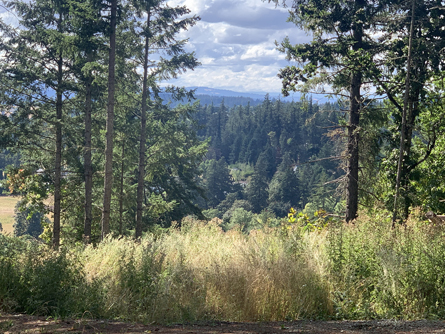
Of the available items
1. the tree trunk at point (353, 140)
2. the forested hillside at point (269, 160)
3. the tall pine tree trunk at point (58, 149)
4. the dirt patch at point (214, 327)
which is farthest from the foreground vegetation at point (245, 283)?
the forested hillside at point (269, 160)

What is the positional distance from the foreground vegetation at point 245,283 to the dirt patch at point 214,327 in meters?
0.33

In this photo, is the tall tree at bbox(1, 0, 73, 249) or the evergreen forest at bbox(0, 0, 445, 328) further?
the tall tree at bbox(1, 0, 73, 249)

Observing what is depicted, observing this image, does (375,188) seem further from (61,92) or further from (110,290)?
(61,92)

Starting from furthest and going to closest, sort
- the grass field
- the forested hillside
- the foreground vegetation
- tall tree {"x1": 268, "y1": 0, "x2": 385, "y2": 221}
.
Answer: the forested hillside
the grass field
tall tree {"x1": 268, "y1": 0, "x2": 385, "y2": 221}
the foreground vegetation

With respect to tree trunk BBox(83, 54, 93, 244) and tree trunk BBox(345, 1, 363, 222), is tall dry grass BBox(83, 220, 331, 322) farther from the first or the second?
tree trunk BBox(83, 54, 93, 244)

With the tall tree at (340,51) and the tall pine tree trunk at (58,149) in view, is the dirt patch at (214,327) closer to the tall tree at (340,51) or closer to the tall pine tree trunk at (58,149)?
the tall tree at (340,51)

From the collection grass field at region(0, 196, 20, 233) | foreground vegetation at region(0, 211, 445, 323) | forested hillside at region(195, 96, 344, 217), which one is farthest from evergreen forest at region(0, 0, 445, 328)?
grass field at region(0, 196, 20, 233)

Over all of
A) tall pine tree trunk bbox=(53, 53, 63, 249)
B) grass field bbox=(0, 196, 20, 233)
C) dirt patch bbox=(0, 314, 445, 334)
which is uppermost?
tall pine tree trunk bbox=(53, 53, 63, 249)

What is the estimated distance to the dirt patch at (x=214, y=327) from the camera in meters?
4.38

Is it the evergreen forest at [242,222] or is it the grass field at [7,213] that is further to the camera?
the grass field at [7,213]

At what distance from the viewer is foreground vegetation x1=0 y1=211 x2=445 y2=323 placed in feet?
17.6

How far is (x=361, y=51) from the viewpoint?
35.7ft

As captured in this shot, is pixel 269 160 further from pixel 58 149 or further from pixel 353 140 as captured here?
pixel 353 140

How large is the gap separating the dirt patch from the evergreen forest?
354 mm
